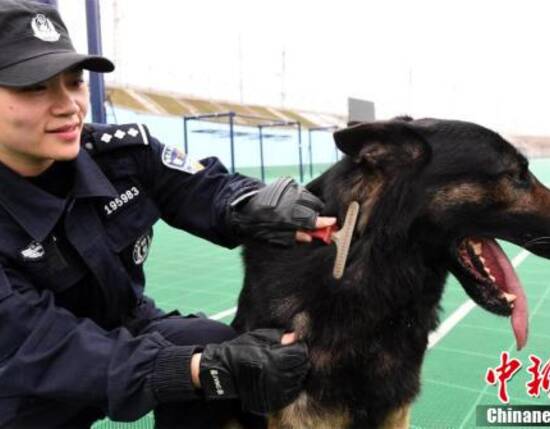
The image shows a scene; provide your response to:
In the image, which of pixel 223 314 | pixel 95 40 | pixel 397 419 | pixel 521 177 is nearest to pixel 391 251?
pixel 521 177

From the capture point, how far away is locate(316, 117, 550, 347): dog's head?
1.67 meters

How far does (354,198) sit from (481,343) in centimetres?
245

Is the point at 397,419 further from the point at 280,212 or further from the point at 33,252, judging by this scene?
the point at 33,252

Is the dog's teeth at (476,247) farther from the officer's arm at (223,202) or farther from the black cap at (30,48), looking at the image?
the black cap at (30,48)

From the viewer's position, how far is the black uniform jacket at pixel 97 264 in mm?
1465

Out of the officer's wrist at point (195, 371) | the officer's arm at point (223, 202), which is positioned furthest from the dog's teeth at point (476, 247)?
the officer's wrist at point (195, 371)

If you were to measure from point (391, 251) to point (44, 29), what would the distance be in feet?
4.19

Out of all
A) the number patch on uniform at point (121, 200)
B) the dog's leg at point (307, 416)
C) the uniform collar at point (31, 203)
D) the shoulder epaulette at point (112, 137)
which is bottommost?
the dog's leg at point (307, 416)

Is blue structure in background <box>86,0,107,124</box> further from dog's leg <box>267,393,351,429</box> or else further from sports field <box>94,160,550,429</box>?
dog's leg <box>267,393,351,429</box>

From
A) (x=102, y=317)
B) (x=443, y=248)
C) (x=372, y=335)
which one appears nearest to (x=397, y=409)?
(x=372, y=335)

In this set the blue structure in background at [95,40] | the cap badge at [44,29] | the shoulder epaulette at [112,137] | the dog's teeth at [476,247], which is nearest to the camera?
the cap badge at [44,29]

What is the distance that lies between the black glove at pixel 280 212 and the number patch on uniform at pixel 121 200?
1.38 ft

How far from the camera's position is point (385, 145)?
1675mm

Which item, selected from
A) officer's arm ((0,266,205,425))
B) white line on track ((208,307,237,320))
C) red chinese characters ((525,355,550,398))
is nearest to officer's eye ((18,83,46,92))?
officer's arm ((0,266,205,425))
